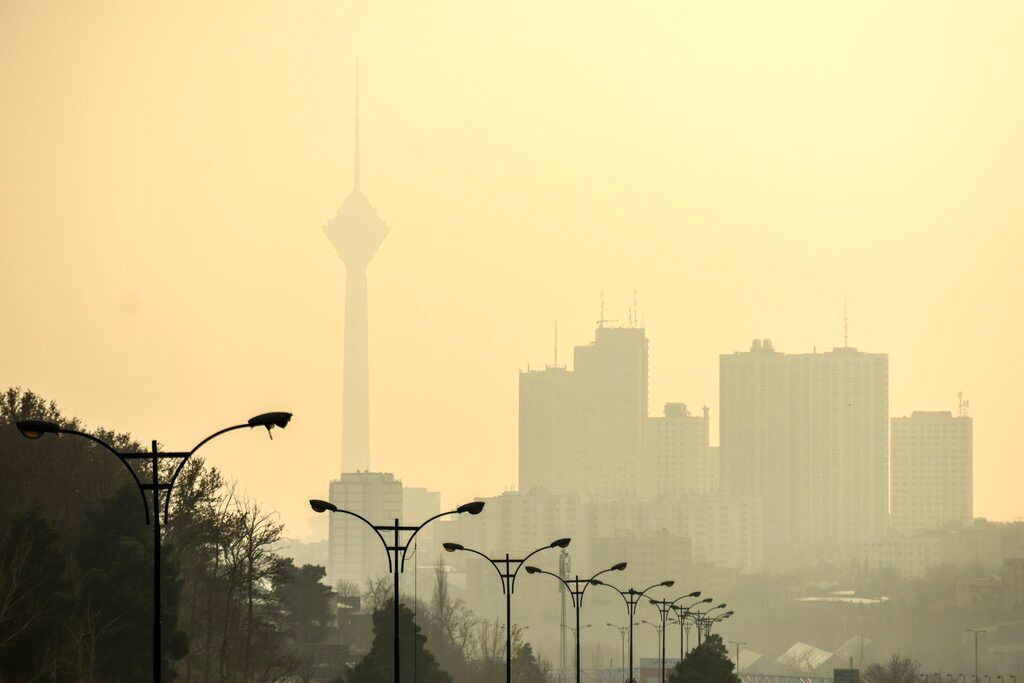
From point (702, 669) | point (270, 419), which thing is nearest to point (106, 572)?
point (270, 419)

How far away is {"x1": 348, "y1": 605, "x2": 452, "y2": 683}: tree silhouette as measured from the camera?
7550 cm

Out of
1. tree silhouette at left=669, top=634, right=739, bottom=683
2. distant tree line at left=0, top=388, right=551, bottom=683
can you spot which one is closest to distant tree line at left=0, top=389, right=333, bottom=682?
distant tree line at left=0, top=388, right=551, bottom=683

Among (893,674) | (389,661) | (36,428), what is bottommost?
(893,674)

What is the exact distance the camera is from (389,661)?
81000 mm

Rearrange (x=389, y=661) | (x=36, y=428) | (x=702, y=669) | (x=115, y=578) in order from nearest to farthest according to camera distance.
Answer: (x=36, y=428) < (x=115, y=578) < (x=389, y=661) < (x=702, y=669)

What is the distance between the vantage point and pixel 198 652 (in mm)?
74500

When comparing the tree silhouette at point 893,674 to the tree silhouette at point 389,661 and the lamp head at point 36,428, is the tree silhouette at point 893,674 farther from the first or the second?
the lamp head at point 36,428

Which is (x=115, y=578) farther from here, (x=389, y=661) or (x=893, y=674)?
(x=893, y=674)

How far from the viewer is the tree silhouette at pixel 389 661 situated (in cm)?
7550

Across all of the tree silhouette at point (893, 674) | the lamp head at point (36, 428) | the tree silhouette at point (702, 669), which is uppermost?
the lamp head at point (36, 428)

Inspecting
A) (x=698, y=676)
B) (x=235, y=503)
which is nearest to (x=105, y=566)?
(x=235, y=503)

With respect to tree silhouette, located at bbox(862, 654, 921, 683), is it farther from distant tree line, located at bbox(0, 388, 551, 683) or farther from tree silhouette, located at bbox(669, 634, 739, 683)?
distant tree line, located at bbox(0, 388, 551, 683)

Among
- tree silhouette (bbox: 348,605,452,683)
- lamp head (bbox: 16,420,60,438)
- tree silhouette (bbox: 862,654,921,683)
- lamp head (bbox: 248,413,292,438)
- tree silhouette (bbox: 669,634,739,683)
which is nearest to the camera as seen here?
lamp head (bbox: 16,420,60,438)

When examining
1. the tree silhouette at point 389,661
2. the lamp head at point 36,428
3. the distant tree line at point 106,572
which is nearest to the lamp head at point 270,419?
the lamp head at point 36,428
